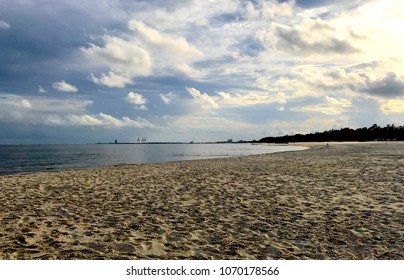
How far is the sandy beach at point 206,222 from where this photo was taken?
7629 millimetres

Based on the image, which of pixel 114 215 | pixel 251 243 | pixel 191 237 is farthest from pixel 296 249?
pixel 114 215

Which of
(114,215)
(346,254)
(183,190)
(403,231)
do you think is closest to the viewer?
(346,254)

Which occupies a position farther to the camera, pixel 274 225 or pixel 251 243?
pixel 274 225

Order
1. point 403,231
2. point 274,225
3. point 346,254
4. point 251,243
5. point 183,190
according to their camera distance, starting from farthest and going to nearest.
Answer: point 183,190
point 274,225
point 403,231
point 251,243
point 346,254

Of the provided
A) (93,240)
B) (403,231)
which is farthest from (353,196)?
(93,240)

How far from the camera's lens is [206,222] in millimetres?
10094

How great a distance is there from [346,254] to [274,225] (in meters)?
2.55

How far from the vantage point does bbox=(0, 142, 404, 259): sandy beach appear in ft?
25.0
